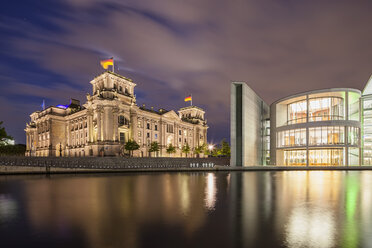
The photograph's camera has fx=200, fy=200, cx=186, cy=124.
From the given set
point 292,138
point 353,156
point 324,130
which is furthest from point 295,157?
point 353,156

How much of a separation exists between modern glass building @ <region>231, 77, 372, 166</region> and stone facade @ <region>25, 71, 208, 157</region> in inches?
1577

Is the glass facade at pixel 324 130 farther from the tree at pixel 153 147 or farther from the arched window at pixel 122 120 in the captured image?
the arched window at pixel 122 120

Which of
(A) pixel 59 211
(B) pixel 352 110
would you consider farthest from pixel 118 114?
(B) pixel 352 110

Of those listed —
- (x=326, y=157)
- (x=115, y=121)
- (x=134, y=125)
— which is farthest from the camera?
(x=134, y=125)

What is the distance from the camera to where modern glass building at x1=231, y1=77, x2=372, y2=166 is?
5300 cm

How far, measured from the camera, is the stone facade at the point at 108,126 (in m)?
68.4

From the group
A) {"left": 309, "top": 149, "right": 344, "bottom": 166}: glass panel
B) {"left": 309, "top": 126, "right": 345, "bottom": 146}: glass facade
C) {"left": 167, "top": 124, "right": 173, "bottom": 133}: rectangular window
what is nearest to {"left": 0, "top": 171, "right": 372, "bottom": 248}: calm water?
{"left": 309, "top": 126, "right": 345, "bottom": 146}: glass facade

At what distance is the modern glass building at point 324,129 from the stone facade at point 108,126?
40.1 meters

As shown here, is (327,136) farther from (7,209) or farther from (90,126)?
(90,126)

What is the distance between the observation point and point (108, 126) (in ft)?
Answer: 221

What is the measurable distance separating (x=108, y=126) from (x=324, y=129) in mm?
64869

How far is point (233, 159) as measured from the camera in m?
54.8

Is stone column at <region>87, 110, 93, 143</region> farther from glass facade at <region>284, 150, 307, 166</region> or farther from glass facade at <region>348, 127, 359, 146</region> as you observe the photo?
glass facade at <region>348, 127, 359, 146</region>

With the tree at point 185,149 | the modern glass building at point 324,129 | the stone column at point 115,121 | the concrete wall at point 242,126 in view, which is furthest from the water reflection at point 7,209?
the tree at point 185,149
